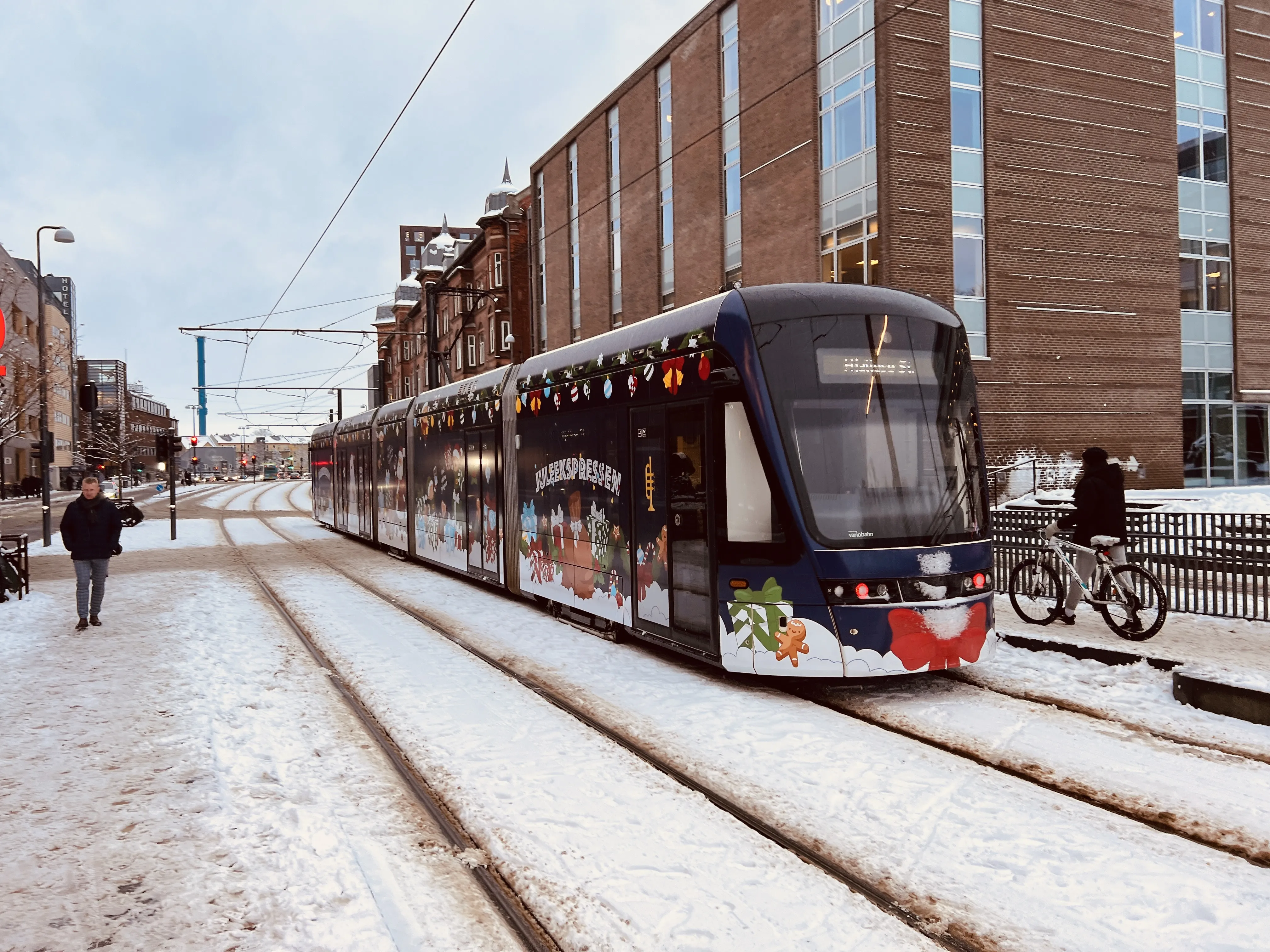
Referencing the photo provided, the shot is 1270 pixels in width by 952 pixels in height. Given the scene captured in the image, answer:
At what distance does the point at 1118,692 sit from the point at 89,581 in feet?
35.9

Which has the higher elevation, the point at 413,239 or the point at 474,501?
the point at 413,239

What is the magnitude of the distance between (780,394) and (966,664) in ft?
9.72

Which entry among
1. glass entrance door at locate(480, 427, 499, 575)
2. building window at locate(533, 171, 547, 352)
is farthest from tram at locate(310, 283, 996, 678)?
building window at locate(533, 171, 547, 352)

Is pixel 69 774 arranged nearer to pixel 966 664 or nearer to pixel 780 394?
pixel 780 394

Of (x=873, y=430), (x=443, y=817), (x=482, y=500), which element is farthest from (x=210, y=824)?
(x=482, y=500)

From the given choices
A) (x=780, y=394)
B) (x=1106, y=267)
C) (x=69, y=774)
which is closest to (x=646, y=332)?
(x=780, y=394)

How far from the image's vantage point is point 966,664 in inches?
301

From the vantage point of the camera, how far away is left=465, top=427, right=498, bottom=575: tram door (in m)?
12.5

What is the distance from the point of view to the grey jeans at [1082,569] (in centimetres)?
885

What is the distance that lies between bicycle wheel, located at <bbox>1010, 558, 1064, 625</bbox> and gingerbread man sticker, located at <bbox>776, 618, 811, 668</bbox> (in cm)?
413

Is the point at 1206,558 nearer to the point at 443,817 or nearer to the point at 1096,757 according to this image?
the point at 1096,757

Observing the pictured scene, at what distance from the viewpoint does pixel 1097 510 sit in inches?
351

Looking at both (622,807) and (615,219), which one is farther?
(615,219)

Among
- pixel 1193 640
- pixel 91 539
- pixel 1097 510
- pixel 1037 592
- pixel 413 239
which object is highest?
pixel 413 239
